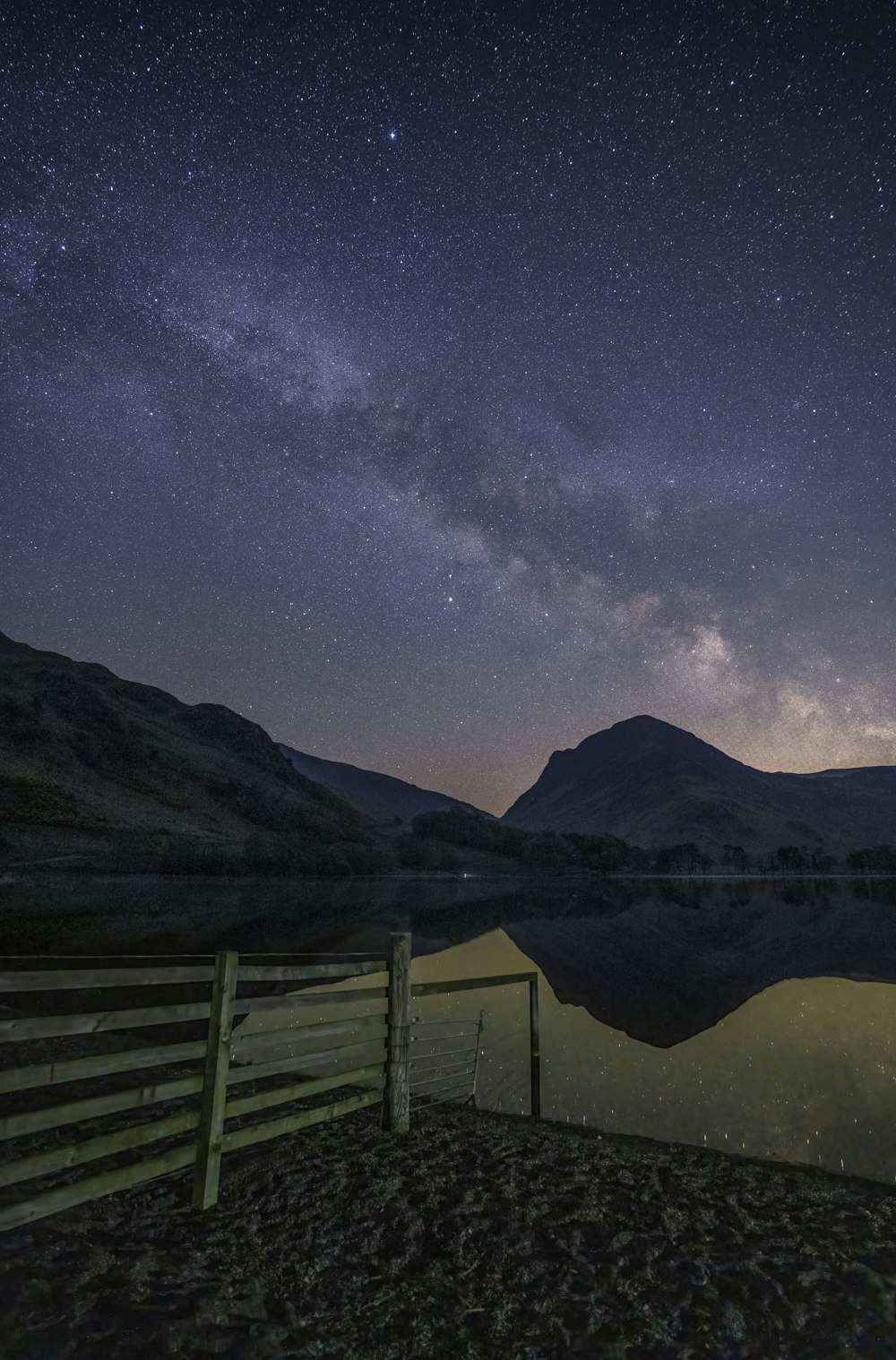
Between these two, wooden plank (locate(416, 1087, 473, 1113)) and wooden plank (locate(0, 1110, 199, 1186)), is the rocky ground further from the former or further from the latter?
wooden plank (locate(416, 1087, 473, 1113))

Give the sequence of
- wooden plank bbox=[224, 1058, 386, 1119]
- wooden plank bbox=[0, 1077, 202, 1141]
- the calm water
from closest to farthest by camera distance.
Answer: wooden plank bbox=[0, 1077, 202, 1141]
wooden plank bbox=[224, 1058, 386, 1119]
the calm water

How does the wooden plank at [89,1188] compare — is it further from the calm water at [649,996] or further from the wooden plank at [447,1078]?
the wooden plank at [447,1078]

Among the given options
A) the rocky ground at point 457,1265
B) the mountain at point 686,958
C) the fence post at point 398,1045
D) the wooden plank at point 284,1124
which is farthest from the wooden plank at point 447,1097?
the mountain at point 686,958

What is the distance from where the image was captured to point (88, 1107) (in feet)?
24.4

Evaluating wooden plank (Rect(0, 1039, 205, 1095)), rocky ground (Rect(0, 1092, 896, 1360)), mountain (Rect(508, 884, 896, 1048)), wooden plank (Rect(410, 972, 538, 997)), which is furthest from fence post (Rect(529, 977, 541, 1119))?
wooden plank (Rect(0, 1039, 205, 1095))

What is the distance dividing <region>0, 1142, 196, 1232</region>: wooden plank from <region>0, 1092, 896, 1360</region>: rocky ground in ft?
2.17

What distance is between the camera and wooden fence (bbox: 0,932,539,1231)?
695 cm

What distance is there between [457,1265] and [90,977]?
5.14 metres

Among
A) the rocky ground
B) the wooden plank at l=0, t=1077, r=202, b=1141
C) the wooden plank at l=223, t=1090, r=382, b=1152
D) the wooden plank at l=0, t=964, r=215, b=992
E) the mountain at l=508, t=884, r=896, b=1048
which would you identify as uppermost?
the wooden plank at l=0, t=964, r=215, b=992

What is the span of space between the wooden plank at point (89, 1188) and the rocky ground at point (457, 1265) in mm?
660

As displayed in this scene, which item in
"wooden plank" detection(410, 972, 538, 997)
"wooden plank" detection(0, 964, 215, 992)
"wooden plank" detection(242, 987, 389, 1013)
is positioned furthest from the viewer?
"wooden plank" detection(410, 972, 538, 997)

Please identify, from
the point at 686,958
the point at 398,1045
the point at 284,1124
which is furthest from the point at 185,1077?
the point at 686,958

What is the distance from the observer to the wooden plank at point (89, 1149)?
6652 millimetres

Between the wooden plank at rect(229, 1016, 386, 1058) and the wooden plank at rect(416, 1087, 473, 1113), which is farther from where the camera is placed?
the wooden plank at rect(416, 1087, 473, 1113)
